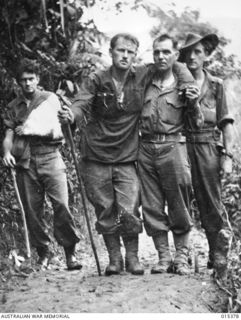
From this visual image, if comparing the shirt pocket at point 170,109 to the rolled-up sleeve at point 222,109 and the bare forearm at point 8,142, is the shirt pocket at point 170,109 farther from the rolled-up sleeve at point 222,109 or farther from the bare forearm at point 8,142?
the bare forearm at point 8,142

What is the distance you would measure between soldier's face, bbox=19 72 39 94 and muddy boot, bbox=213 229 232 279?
79.5 inches

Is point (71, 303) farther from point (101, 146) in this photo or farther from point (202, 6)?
point (202, 6)

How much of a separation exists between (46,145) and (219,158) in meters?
1.50

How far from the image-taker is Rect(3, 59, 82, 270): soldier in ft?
18.5

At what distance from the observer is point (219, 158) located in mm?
5559

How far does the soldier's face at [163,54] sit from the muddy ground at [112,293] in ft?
5.59

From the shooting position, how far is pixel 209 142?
18.1ft

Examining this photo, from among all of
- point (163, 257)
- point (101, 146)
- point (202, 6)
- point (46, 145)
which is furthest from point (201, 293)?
point (202, 6)

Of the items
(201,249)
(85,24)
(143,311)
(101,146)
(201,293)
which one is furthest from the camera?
(201,249)

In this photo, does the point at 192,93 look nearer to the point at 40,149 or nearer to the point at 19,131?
the point at 40,149

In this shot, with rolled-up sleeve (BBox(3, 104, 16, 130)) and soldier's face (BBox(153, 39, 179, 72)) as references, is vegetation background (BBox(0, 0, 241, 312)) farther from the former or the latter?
soldier's face (BBox(153, 39, 179, 72))

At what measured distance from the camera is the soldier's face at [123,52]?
5293 mm

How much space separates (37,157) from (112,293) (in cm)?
143

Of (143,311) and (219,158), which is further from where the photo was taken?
(219,158)
